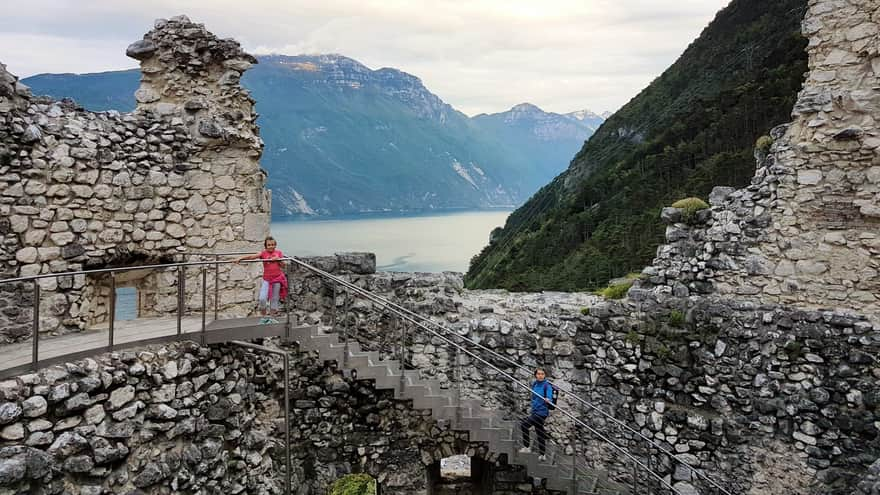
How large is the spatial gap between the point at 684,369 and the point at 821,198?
3.34 meters

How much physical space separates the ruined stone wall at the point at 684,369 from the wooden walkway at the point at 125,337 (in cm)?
139

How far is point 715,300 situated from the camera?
10188 mm

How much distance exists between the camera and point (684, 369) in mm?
10133

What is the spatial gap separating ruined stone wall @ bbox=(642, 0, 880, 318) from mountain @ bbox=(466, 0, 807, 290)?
1399cm

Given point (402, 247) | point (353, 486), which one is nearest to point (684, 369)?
point (353, 486)

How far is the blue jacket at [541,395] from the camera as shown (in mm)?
9531

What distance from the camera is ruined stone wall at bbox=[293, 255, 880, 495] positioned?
29.9ft

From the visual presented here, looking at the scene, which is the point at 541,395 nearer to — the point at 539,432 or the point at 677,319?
the point at 539,432

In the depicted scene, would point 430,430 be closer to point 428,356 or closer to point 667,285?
point 428,356

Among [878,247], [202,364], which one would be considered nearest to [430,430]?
[202,364]

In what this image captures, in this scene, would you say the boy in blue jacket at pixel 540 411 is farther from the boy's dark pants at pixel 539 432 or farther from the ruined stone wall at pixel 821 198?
the ruined stone wall at pixel 821 198

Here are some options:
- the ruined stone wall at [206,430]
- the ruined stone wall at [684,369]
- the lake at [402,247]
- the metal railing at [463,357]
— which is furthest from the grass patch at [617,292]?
the lake at [402,247]

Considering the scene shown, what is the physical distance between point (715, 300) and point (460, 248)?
2310 inches

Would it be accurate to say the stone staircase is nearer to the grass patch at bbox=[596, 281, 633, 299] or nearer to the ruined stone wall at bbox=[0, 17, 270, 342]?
the ruined stone wall at bbox=[0, 17, 270, 342]
